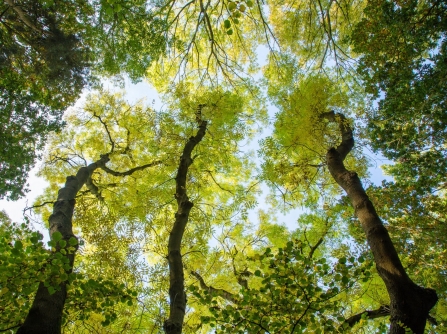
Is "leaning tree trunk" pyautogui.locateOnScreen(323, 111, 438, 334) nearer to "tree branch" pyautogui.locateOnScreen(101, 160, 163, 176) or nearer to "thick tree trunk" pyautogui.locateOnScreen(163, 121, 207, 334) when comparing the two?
"thick tree trunk" pyautogui.locateOnScreen(163, 121, 207, 334)

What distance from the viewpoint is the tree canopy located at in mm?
3648

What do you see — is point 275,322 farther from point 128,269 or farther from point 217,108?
point 217,108

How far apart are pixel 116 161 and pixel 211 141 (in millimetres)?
4286

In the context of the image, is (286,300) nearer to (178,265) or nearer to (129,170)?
(178,265)

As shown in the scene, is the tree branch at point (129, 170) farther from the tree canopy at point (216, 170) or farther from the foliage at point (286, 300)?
the foliage at point (286, 300)

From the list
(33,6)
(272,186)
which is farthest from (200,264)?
(33,6)

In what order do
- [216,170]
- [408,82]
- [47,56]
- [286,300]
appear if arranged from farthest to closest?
[216,170] < [47,56] < [408,82] < [286,300]

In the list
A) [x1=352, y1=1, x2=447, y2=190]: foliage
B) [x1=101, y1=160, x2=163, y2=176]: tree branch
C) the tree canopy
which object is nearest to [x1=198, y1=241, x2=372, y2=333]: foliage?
the tree canopy

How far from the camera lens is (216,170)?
10375 mm

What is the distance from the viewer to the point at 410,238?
7035 millimetres

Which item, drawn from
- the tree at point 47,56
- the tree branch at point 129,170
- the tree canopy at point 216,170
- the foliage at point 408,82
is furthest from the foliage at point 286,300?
the tree branch at point 129,170

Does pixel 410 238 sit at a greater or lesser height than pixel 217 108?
lesser

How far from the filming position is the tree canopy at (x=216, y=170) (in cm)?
365

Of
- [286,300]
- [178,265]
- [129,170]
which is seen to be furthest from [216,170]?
[286,300]
